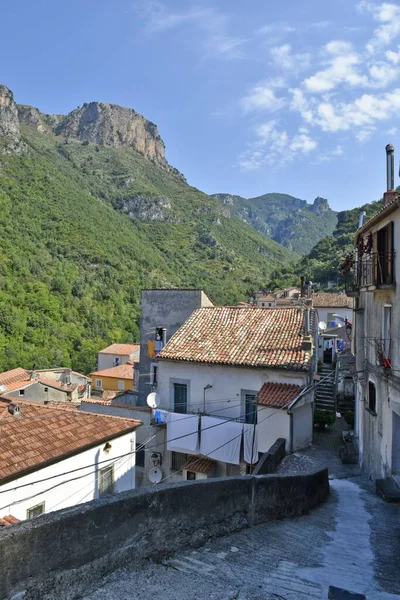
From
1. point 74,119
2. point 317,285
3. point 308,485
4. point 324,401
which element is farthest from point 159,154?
point 308,485

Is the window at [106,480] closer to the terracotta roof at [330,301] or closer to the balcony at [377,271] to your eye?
the balcony at [377,271]

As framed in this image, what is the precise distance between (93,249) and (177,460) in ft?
280

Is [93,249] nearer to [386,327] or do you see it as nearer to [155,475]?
[155,475]

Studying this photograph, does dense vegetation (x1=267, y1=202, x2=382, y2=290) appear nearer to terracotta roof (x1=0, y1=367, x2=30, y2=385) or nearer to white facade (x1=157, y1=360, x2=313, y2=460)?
terracotta roof (x1=0, y1=367, x2=30, y2=385)

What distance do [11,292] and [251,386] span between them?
64575 mm

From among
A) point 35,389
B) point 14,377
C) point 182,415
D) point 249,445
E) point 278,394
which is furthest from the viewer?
point 14,377

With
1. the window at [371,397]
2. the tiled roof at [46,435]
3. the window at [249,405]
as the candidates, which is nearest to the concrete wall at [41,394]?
the tiled roof at [46,435]

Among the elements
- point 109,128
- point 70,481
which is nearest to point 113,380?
point 70,481

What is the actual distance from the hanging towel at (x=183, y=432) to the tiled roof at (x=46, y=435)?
417cm

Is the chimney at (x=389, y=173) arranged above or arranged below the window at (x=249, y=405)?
above

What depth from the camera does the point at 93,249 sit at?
9788cm

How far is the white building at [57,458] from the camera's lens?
9.25 m

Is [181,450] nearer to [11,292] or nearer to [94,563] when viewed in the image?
[94,563]

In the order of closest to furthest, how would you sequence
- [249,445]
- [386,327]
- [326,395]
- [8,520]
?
[8,520] < [386,327] < [249,445] < [326,395]
